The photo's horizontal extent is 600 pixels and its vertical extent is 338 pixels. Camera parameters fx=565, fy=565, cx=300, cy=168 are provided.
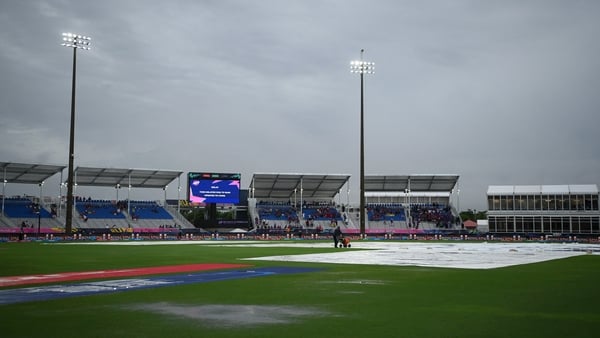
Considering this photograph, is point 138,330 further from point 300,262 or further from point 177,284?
point 300,262

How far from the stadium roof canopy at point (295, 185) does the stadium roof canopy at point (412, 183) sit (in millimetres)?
5663

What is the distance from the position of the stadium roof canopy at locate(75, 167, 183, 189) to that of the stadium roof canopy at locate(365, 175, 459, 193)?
3253 centimetres

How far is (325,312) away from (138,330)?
3.48 meters

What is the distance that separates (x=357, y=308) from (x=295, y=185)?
83.7 m

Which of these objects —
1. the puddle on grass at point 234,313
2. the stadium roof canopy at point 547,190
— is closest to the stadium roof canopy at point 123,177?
the stadium roof canopy at point 547,190

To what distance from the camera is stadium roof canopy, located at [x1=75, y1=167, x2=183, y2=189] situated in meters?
81.6

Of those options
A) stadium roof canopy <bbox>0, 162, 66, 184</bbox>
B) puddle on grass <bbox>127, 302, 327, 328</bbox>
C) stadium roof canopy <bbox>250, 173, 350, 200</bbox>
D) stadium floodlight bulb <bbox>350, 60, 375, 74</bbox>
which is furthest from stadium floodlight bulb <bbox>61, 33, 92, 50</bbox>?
puddle on grass <bbox>127, 302, 327, 328</bbox>

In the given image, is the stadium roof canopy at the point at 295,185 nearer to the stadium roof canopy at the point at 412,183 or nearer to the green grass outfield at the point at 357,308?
the stadium roof canopy at the point at 412,183

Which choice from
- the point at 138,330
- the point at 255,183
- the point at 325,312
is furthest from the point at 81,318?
the point at 255,183

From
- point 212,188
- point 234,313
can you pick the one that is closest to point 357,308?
point 234,313

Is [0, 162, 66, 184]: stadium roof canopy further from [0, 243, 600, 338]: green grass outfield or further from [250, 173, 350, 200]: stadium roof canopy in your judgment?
[0, 243, 600, 338]: green grass outfield

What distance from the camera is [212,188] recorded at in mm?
79062

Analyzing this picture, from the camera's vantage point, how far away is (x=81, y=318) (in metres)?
9.80

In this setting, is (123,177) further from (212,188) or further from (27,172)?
(212,188)
